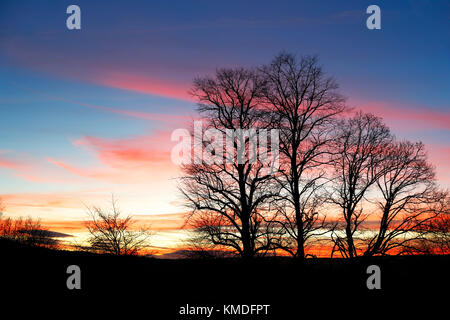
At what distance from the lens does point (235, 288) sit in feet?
41.5

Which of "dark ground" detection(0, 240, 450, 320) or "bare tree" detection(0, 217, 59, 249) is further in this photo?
"bare tree" detection(0, 217, 59, 249)

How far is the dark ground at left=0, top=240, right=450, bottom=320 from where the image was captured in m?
11.4

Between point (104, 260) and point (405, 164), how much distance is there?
787 inches

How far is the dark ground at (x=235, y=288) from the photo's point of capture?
37.4 ft

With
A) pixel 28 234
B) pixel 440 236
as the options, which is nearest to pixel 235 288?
pixel 440 236

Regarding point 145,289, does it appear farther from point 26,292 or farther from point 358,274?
point 358,274

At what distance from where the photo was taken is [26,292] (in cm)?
1252

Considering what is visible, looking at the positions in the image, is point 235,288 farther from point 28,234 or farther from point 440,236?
point 28,234

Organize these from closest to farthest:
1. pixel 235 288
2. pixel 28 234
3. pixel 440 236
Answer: pixel 235 288 → pixel 440 236 → pixel 28 234

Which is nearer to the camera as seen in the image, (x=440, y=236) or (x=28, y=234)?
(x=440, y=236)

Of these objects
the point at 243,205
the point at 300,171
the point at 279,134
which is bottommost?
the point at 243,205

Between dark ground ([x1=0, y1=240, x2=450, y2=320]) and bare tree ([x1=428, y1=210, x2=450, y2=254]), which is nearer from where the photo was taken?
dark ground ([x1=0, y1=240, x2=450, y2=320])
